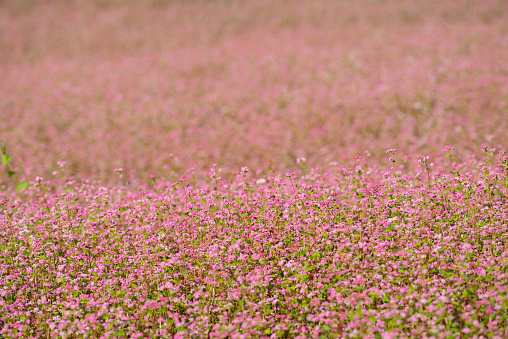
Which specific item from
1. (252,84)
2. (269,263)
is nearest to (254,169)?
(269,263)

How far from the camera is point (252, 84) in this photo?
20.1 metres

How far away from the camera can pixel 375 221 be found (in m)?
6.01

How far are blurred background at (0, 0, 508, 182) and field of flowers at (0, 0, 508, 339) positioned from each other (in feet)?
0.37

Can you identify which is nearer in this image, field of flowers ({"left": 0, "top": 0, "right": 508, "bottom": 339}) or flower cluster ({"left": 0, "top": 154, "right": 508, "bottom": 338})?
flower cluster ({"left": 0, "top": 154, "right": 508, "bottom": 338})

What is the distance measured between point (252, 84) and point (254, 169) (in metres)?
8.24

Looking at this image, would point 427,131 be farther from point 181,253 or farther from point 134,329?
point 134,329

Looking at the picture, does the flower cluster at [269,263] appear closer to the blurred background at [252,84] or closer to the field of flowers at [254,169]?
the field of flowers at [254,169]

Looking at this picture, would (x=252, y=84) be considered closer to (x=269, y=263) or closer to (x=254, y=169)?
(x=254, y=169)

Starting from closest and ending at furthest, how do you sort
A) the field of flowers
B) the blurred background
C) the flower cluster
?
1. the flower cluster
2. the field of flowers
3. the blurred background

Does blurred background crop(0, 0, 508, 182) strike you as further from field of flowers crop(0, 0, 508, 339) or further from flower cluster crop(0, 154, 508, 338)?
flower cluster crop(0, 154, 508, 338)

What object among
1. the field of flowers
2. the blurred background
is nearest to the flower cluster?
the field of flowers

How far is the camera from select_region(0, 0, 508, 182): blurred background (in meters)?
14.0

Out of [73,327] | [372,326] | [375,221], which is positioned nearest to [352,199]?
[375,221]

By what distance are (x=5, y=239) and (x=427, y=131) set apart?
12.1 m
